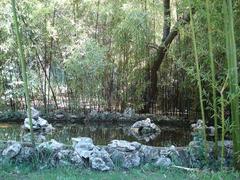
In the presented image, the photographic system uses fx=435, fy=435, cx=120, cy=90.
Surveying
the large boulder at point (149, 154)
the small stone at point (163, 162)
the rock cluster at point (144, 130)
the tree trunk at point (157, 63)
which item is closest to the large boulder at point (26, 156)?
the large boulder at point (149, 154)

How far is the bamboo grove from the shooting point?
8.29 m

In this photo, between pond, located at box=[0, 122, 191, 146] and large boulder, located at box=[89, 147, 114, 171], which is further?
pond, located at box=[0, 122, 191, 146]

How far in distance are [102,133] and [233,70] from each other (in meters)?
3.35

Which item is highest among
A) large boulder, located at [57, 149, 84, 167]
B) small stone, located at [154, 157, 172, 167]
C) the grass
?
large boulder, located at [57, 149, 84, 167]

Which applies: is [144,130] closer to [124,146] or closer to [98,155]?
[124,146]

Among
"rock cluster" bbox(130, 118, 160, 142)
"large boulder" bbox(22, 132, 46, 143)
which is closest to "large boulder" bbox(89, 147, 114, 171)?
"large boulder" bbox(22, 132, 46, 143)

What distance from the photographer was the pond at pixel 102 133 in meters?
6.68

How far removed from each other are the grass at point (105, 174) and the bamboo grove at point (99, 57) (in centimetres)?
365

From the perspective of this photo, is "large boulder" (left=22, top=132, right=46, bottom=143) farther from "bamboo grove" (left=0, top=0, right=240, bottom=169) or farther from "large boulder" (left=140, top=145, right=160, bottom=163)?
"large boulder" (left=140, top=145, right=160, bottom=163)

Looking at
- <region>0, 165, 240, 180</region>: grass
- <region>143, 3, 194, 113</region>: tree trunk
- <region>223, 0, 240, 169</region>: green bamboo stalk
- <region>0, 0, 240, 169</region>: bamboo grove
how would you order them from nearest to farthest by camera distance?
<region>0, 165, 240, 180</region>: grass
<region>223, 0, 240, 169</region>: green bamboo stalk
<region>0, 0, 240, 169</region>: bamboo grove
<region>143, 3, 194, 113</region>: tree trunk

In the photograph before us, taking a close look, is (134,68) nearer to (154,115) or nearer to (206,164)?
(154,115)

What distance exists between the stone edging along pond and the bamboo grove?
3.27 metres

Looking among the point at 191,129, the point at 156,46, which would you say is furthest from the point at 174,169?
the point at 156,46

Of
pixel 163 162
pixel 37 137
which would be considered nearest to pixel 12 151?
pixel 163 162
